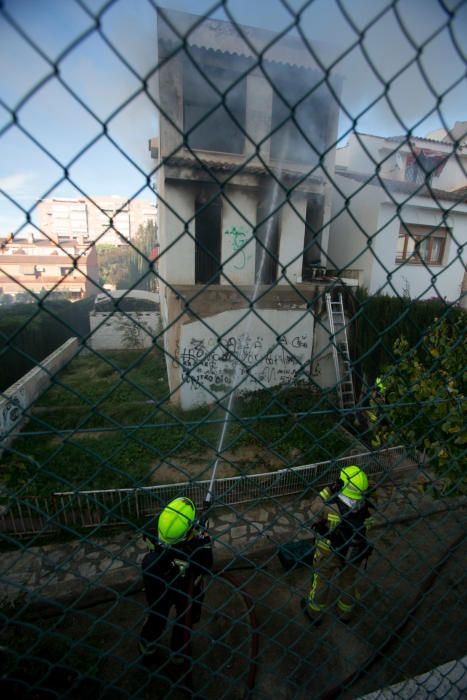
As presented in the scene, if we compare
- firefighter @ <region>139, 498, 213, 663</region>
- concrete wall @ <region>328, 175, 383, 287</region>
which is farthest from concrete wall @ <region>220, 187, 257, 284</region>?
firefighter @ <region>139, 498, 213, 663</region>

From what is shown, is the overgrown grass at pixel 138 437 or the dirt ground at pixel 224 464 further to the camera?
the dirt ground at pixel 224 464

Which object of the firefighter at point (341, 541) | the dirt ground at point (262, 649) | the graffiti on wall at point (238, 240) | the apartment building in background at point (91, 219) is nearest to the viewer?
the apartment building in background at point (91, 219)

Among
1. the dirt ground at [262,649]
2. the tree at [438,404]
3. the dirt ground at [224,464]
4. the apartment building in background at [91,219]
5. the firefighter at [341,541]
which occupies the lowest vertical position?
the dirt ground at [224,464]

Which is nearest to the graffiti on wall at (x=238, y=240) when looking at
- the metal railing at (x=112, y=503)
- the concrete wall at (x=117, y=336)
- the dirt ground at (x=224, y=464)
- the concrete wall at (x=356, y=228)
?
the concrete wall at (x=356, y=228)

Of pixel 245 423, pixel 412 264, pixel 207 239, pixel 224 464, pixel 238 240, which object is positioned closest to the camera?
pixel 245 423

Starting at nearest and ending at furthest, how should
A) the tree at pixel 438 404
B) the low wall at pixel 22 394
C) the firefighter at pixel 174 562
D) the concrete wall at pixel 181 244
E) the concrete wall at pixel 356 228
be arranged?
the tree at pixel 438 404 → the firefighter at pixel 174 562 → the low wall at pixel 22 394 → the concrete wall at pixel 181 244 → the concrete wall at pixel 356 228

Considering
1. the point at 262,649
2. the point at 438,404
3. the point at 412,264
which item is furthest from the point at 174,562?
the point at 412,264

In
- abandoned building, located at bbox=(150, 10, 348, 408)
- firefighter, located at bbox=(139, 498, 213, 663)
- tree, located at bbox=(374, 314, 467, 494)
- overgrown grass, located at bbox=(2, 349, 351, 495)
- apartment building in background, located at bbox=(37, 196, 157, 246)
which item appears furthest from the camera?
abandoned building, located at bbox=(150, 10, 348, 408)

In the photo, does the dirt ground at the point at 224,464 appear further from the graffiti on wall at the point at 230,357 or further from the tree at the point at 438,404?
the tree at the point at 438,404

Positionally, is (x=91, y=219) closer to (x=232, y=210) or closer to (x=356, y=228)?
(x=232, y=210)

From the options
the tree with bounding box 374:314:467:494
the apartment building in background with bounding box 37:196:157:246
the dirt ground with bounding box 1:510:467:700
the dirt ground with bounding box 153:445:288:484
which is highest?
the apartment building in background with bounding box 37:196:157:246

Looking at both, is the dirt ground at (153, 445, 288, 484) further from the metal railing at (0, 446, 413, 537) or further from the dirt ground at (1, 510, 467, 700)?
the dirt ground at (1, 510, 467, 700)

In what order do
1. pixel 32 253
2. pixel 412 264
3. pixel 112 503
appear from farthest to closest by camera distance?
pixel 412 264
pixel 112 503
pixel 32 253

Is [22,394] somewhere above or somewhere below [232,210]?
below
